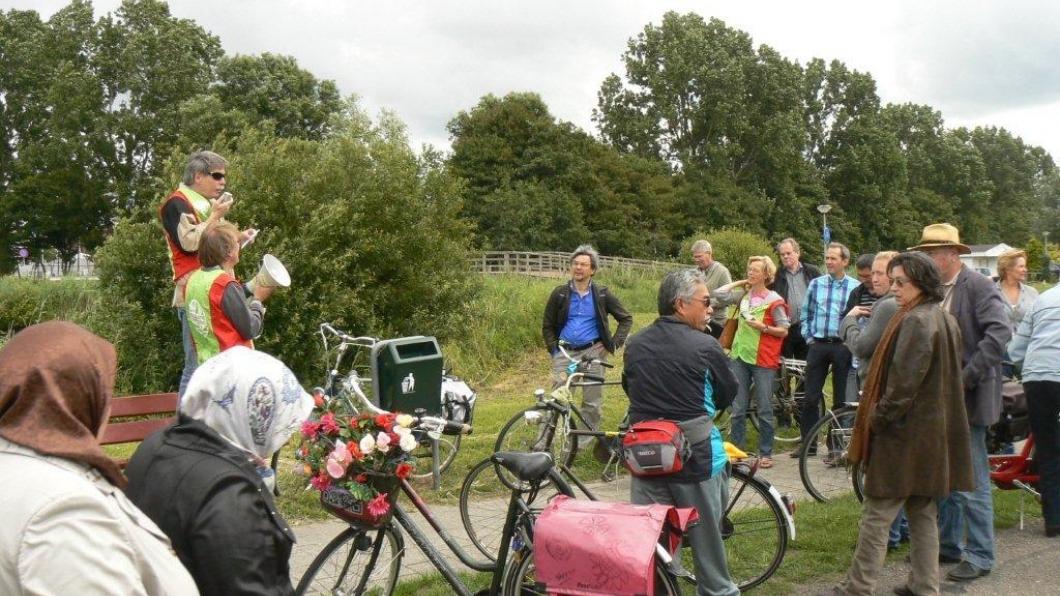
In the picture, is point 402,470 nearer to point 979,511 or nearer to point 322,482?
point 322,482

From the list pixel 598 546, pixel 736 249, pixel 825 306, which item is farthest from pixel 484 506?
pixel 736 249

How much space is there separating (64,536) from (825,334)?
26.4ft

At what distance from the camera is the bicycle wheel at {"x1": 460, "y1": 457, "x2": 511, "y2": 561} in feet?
20.4

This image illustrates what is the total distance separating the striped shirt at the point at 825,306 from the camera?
29.2 feet

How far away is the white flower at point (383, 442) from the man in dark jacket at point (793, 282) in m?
6.80

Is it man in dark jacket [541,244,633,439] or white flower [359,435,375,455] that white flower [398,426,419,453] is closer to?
white flower [359,435,375,455]

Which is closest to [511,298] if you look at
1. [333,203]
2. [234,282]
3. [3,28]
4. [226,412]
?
[333,203]

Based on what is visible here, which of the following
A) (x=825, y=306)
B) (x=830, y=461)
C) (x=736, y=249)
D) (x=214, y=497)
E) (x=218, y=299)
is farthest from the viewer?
(x=736, y=249)

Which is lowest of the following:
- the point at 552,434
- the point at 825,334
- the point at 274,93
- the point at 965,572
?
the point at 965,572

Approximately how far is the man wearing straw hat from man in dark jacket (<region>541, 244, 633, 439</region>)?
3.23 metres

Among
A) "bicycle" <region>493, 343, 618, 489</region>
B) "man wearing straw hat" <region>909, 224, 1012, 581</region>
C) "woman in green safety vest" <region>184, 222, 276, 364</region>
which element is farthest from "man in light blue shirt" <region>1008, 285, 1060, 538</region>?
"woman in green safety vest" <region>184, 222, 276, 364</region>

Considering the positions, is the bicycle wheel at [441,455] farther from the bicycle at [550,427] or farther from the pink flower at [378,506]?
the pink flower at [378,506]

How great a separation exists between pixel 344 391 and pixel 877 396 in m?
4.07

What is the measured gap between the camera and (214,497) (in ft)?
7.97
